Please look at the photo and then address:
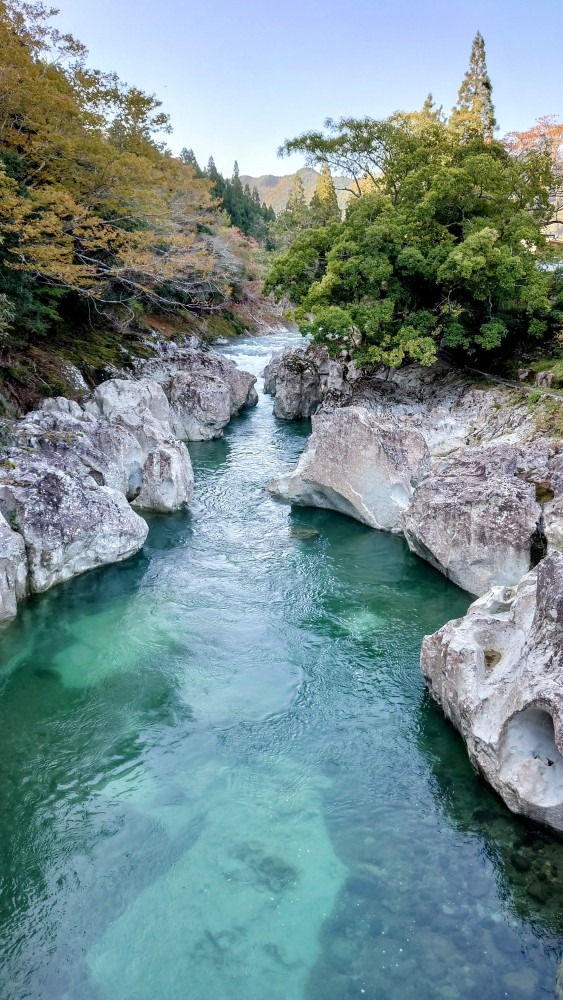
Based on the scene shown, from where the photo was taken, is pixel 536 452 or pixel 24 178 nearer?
pixel 536 452

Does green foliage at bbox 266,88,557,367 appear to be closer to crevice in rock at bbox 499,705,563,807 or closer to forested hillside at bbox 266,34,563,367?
forested hillside at bbox 266,34,563,367

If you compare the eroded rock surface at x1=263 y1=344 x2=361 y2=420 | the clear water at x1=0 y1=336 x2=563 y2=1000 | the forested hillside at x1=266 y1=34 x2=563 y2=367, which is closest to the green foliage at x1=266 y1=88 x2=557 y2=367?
the forested hillside at x1=266 y1=34 x2=563 y2=367

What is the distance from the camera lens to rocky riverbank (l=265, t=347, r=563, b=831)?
7.07 metres

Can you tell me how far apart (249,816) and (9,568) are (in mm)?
6765

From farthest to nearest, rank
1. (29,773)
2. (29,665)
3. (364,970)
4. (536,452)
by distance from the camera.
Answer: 1. (536,452)
2. (29,665)
3. (29,773)
4. (364,970)

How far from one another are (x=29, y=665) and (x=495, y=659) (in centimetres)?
789

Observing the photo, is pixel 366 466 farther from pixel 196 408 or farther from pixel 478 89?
pixel 478 89

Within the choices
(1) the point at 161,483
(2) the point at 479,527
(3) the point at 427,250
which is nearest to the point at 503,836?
(2) the point at 479,527

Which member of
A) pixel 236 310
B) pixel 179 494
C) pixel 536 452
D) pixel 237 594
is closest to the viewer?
pixel 237 594

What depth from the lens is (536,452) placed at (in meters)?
13.9

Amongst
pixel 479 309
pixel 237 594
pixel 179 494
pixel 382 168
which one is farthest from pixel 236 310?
pixel 237 594

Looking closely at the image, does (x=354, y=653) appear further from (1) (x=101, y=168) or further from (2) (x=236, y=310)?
(2) (x=236, y=310)

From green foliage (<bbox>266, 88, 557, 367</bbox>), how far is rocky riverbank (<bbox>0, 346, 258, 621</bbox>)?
7.78m

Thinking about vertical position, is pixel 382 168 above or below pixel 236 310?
above
